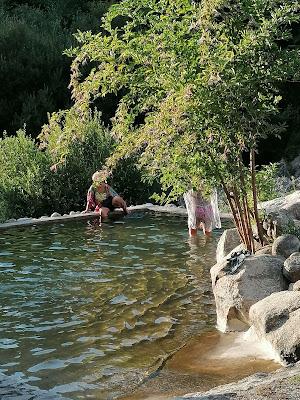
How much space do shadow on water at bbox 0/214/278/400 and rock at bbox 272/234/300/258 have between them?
0.88 metres

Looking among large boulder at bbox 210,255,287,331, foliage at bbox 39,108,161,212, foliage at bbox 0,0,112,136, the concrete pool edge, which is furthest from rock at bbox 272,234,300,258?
foliage at bbox 0,0,112,136

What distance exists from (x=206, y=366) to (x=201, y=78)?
2638 millimetres

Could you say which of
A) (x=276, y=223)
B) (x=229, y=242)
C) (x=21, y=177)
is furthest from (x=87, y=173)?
(x=276, y=223)

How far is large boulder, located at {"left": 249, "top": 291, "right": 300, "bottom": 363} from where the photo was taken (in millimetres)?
5613

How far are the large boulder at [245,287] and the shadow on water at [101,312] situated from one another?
255mm

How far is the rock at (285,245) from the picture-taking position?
7.57 metres

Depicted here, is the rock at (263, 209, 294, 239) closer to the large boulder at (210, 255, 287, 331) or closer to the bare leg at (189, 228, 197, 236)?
the large boulder at (210, 255, 287, 331)

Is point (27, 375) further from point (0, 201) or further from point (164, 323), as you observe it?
point (0, 201)

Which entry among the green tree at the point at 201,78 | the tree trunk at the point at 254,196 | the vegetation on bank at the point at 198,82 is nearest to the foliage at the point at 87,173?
the vegetation on bank at the point at 198,82

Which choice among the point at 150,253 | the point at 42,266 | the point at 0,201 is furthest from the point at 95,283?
the point at 0,201

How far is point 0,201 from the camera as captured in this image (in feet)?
51.3

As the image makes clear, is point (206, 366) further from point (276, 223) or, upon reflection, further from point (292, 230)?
point (276, 223)

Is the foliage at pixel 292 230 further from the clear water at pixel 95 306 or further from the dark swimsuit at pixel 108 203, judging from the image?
the dark swimsuit at pixel 108 203

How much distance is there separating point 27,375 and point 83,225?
25.9 feet
